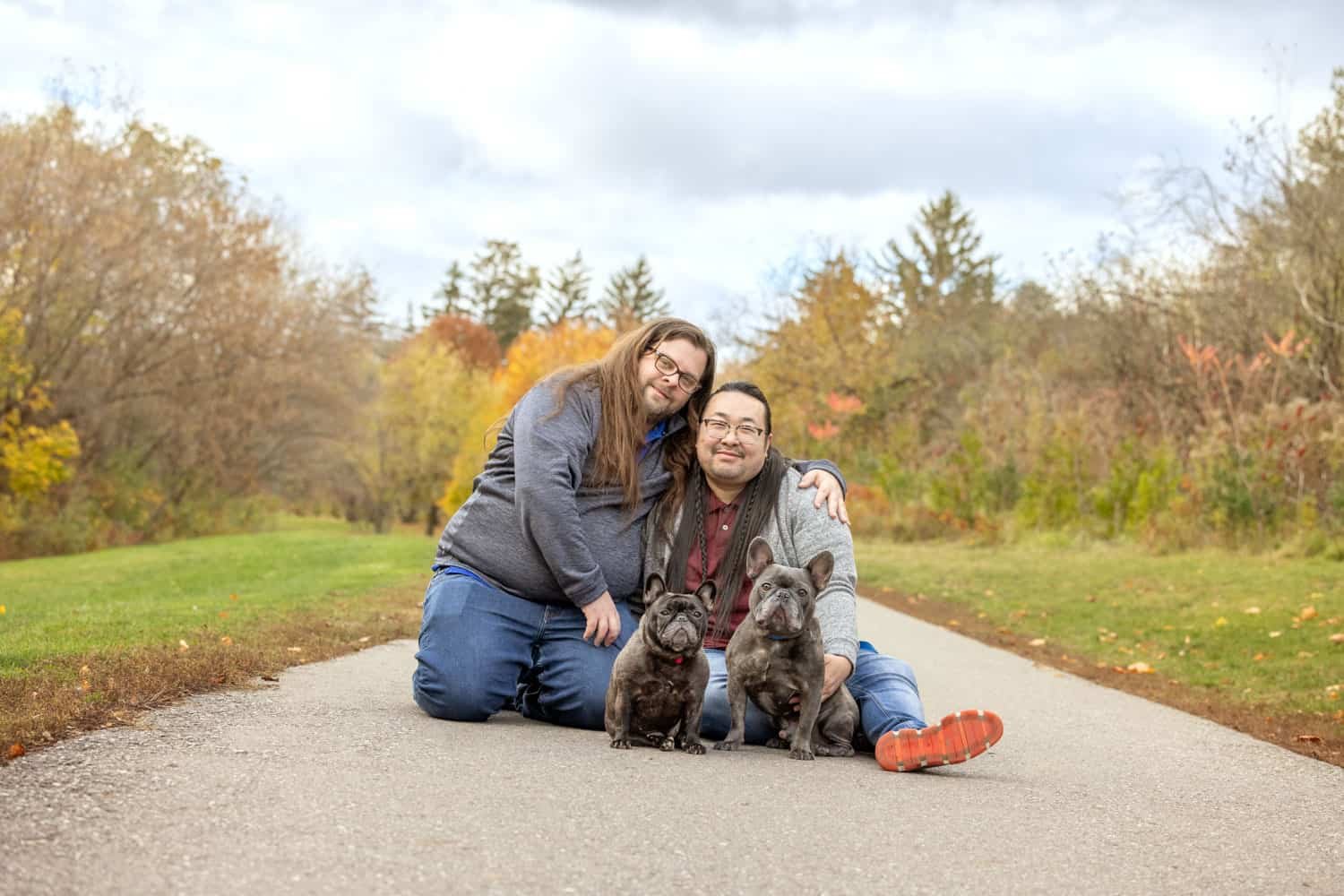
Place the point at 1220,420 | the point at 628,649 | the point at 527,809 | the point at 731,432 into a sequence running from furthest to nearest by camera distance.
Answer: the point at 1220,420, the point at 731,432, the point at 628,649, the point at 527,809

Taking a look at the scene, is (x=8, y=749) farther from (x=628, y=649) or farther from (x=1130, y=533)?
(x=1130, y=533)

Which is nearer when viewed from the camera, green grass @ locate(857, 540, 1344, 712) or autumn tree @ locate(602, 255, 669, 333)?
green grass @ locate(857, 540, 1344, 712)

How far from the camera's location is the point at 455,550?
20.6 ft

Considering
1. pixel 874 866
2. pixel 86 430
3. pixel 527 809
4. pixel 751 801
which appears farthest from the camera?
pixel 86 430

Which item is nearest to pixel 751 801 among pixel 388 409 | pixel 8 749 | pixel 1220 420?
pixel 8 749

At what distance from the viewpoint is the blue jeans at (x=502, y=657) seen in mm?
5941

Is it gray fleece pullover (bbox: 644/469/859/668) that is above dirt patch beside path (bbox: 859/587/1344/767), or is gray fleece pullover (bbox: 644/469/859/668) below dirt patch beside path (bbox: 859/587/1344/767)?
above

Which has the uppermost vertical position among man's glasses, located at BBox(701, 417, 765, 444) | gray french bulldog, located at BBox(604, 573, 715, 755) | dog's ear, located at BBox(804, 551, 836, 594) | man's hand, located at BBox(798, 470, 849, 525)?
man's glasses, located at BBox(701, 417, 765, 444)

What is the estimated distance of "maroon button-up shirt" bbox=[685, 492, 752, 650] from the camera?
6.23m

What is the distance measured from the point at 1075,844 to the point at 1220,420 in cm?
1494

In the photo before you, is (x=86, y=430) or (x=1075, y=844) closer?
(x=1075, y=844)

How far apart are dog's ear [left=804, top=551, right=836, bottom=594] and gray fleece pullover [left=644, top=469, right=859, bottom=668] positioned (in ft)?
0.51

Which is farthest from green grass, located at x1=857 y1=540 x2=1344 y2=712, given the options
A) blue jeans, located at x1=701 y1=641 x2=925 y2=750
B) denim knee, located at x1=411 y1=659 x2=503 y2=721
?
denim knee, located at x1=411 y1=659 x2=503 y2=721

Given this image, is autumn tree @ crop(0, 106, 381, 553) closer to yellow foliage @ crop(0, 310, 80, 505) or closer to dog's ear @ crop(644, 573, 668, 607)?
yellow foliage @ crop(0, 310, 80, 505)
